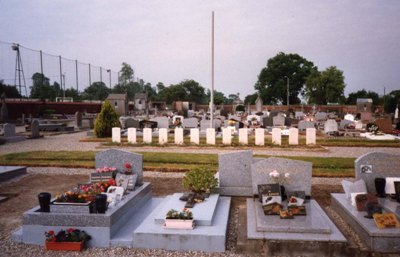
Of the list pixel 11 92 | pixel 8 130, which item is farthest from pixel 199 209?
pixel 11 92

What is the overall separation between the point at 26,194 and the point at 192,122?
17.0 metres

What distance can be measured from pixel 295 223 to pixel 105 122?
712 inches

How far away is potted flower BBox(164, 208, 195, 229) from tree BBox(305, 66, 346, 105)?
70.8m

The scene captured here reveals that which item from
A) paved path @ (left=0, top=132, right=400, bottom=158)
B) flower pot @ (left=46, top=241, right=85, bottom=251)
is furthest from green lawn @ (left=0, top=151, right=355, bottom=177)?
flower pot @ (left=46, top=241, right=85, bottom=251)

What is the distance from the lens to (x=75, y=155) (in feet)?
52.6

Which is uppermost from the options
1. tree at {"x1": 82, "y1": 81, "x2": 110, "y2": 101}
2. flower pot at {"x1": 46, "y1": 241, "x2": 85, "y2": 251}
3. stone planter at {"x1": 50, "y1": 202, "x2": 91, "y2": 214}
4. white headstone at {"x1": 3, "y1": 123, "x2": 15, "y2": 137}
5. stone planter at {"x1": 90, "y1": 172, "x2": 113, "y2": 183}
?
tree at {"x1": 82, "y1": 81, "x2": 110, "y2": 101}

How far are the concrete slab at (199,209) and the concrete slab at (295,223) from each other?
98 cm

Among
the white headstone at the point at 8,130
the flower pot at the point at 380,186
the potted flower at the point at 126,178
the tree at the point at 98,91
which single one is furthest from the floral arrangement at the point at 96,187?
the tree at the point at 98,91

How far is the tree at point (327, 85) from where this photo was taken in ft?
239

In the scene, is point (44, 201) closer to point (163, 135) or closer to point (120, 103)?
point (163, 135)

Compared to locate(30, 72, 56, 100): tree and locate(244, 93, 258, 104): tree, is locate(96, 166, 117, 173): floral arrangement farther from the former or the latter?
locate(244, 93, 258, 104): tree

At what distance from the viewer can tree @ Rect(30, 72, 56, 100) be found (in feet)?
176

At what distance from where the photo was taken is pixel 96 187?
8.51 metres

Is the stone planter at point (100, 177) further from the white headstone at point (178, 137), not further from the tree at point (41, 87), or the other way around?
the tree at point (41, 87)
